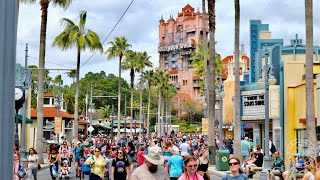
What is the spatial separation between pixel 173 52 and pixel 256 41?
146060 millimetres

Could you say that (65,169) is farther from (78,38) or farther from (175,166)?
(78,38)

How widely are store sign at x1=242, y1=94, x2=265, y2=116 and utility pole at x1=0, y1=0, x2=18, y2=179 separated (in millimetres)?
42316

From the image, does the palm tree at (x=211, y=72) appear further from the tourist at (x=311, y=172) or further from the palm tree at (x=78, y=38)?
the tourist at (x=311, y=172)

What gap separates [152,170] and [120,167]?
23.8 feet

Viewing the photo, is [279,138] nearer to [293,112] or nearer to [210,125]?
[293,112]

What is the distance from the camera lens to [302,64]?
138ft

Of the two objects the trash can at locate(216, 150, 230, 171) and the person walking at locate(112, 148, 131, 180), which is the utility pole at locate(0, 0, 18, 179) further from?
the trash can at locate(216, 150, 230, 171)

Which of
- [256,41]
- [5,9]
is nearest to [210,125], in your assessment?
[256,41]

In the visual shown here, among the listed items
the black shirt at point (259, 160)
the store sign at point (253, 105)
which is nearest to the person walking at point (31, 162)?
the black shirt at point (259, 160)

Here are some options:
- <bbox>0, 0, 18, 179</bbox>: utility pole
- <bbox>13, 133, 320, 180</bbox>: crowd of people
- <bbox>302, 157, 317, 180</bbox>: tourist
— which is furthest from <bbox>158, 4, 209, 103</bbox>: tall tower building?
<bbox>0, 0, 18, 179</bbox>: utility pole

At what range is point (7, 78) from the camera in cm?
334

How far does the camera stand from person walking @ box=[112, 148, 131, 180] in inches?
628

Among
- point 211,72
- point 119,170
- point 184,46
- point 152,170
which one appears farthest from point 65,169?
point 184,46

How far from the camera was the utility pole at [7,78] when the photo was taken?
3.29 meters
